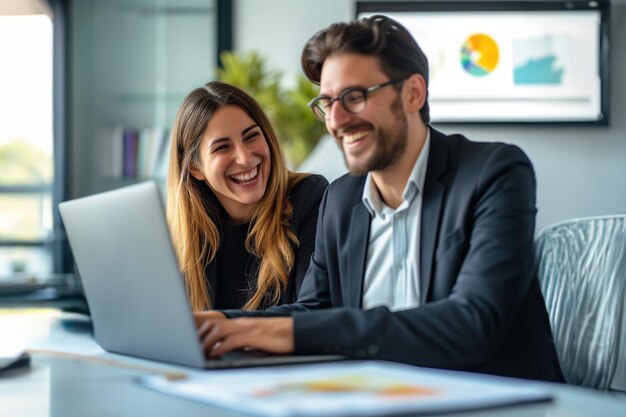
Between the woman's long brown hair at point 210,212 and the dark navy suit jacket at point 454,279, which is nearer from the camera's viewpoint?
the dark navy suit jacket at point 454,279

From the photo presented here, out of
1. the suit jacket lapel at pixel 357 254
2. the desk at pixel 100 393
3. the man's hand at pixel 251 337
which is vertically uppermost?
the suit jacket lapel at pixel 357 254

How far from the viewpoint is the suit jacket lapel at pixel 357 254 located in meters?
1.71

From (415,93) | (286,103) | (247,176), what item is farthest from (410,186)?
(286,103)

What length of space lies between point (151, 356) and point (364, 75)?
643mm

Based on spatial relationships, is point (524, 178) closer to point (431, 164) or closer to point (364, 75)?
point (431, 164)

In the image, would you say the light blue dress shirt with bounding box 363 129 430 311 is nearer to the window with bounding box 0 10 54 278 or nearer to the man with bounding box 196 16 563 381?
the man with bounding box 196 16 563 381

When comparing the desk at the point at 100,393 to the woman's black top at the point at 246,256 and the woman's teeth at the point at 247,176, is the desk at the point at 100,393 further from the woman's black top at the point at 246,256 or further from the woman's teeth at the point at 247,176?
the woman's teeth at the point at 247,176

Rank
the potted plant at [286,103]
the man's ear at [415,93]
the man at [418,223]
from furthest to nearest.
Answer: the potted plant at [286,103] < the man's ear at [415,93] < the man at [418,223]

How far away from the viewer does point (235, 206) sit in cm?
244

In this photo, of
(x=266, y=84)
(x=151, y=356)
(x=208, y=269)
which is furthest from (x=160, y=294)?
(x=266, y=84)

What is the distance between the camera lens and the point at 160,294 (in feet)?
4.18

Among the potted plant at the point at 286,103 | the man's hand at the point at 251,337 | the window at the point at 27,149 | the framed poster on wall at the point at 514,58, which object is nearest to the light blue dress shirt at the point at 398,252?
the man's hand at the point at 251,337

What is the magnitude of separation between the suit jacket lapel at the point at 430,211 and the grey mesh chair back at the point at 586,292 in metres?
0.22

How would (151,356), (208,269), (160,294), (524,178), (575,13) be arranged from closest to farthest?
(160,294) < (151,356) < (524,178) < (208,269) < (575,13)
